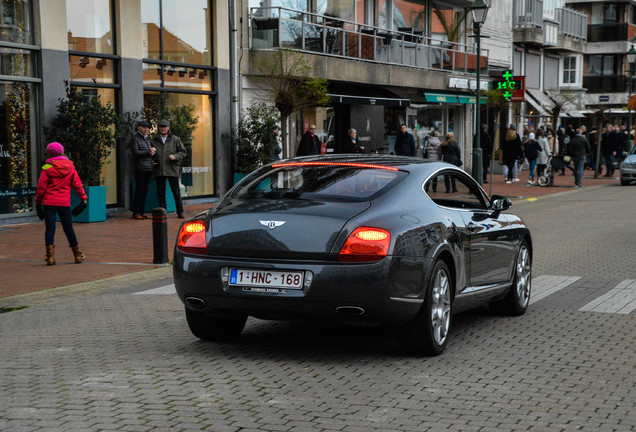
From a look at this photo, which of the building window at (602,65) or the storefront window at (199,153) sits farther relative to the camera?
the building window at (602,65)

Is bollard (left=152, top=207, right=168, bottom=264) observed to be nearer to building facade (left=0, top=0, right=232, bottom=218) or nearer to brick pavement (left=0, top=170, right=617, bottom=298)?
brick pavement (left=0, top=170, right=617, bottom=298)

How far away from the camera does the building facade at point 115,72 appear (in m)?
17.6

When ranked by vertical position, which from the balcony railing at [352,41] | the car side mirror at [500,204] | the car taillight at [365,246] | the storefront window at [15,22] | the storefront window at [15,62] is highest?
the balcony railing at [352,41]

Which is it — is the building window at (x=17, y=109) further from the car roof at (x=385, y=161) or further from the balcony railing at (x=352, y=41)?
the car roof at (x=385, y=161)

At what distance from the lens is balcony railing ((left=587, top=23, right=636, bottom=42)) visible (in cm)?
6800

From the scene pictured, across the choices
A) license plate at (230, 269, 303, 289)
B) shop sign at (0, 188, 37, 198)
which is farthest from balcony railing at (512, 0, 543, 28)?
license plate at (230, 269, 303, 289)

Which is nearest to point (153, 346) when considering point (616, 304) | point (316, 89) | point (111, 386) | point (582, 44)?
point (111, 386)

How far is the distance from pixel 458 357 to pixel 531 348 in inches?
26.4

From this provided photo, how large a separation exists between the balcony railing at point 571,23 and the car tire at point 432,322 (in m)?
48.4

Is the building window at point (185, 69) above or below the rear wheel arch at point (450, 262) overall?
above

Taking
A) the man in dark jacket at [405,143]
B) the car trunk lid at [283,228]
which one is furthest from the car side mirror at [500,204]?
the man in dark jacket at [405,143]

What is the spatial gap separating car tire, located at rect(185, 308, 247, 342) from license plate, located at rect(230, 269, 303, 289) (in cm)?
70

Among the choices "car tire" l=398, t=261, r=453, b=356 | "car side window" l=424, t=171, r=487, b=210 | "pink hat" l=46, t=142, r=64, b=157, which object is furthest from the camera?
"pink hat" l=46, t=142, r=64, b=157

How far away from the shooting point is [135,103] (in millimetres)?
20328
